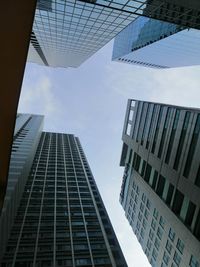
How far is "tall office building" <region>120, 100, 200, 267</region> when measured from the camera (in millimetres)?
40625

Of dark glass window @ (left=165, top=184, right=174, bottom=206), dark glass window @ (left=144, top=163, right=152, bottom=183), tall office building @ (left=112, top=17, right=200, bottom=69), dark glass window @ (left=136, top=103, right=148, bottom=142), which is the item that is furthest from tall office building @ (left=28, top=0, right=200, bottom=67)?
dark glass window @ (left=144, top=163, right=152, bottom=183)

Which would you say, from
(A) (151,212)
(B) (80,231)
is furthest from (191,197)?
(B) (80,231)

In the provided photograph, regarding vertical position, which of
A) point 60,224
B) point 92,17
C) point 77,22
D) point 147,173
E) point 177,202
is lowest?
point 60,224

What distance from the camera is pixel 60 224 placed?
3322 inches

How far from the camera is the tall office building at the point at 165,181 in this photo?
40625 millimetres

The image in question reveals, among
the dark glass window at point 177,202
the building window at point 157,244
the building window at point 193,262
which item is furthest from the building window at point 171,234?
the building window at point 157,244

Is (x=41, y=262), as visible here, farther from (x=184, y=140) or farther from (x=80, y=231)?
(x=184, y=140)

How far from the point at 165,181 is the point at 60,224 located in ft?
146

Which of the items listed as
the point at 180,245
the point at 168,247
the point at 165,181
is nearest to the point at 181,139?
the point at 165,181

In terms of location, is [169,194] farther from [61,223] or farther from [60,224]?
[61,223]

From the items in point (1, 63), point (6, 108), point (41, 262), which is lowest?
point (41, 262)

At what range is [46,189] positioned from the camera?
105062 mm

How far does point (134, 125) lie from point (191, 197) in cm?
3120

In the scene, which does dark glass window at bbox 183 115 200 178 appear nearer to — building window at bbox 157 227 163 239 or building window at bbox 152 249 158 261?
building window at bbox 157 227 163 239
